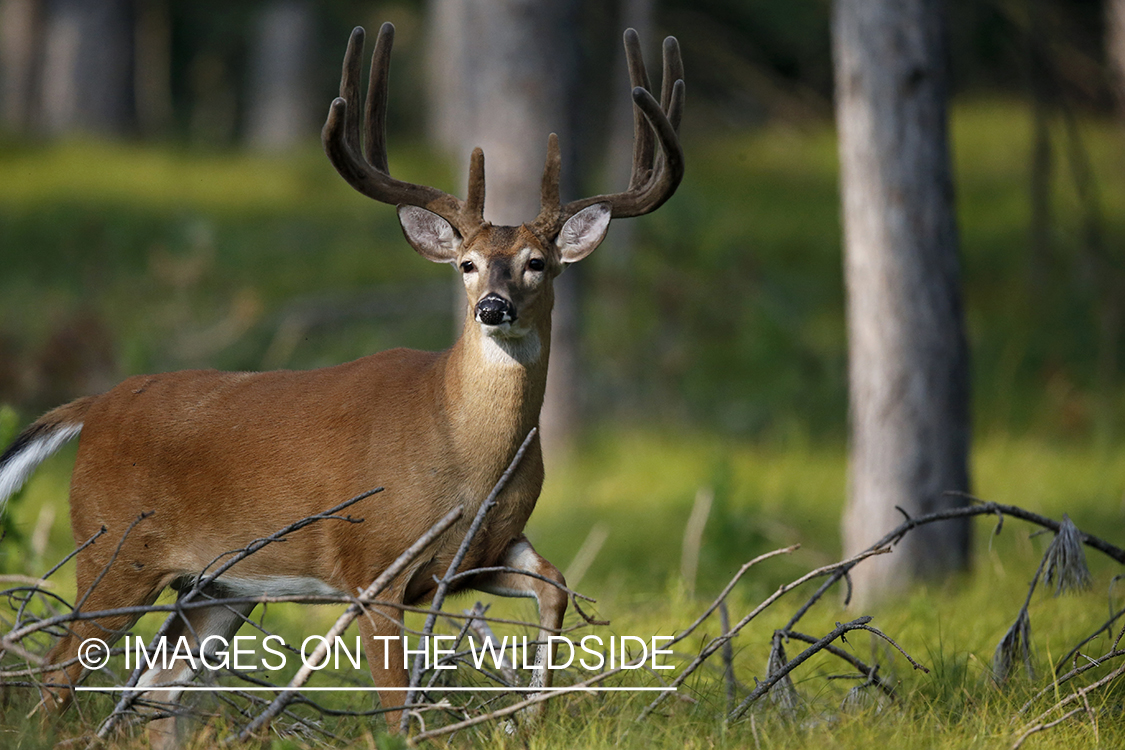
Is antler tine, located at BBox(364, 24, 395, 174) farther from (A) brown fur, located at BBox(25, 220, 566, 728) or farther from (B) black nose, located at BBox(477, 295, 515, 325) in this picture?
(B) black nose, located at BBox(477, 295, 515, 325)

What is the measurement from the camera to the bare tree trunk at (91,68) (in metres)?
17.9

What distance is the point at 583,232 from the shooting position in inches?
171

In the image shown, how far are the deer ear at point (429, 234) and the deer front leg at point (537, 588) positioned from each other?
38.2 inches

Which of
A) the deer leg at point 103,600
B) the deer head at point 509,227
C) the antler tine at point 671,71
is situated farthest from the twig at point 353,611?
the antler tine at point 671,71

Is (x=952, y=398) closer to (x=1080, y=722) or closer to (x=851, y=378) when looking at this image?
(x=851, y=378)

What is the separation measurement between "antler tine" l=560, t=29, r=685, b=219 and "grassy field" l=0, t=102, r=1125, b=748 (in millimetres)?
1435

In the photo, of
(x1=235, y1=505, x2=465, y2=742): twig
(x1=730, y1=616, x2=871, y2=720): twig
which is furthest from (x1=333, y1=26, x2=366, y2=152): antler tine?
(x1=730, y1=616, x2=871, y2=720): twig

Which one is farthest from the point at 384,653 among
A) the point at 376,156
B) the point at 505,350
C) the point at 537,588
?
the point at 376,156

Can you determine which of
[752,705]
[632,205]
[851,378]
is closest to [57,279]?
[851,378]

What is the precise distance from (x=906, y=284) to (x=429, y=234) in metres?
2.69

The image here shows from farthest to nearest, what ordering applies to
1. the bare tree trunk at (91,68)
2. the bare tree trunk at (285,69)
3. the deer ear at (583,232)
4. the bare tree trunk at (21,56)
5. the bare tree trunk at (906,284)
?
the bare tree trunk at (285,69)
the bare tree trunk at (21,56)
the bare tree trunk at (91,68)
the bare tree trunk at (906,284)
the deer ear at (583,232)

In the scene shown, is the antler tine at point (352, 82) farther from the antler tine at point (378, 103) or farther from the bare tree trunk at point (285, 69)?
the bare tree trunk at point (285, 69)

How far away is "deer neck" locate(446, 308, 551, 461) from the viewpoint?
4055 mm

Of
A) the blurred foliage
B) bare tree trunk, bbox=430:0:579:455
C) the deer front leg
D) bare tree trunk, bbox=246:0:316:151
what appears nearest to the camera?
the deer front leg
